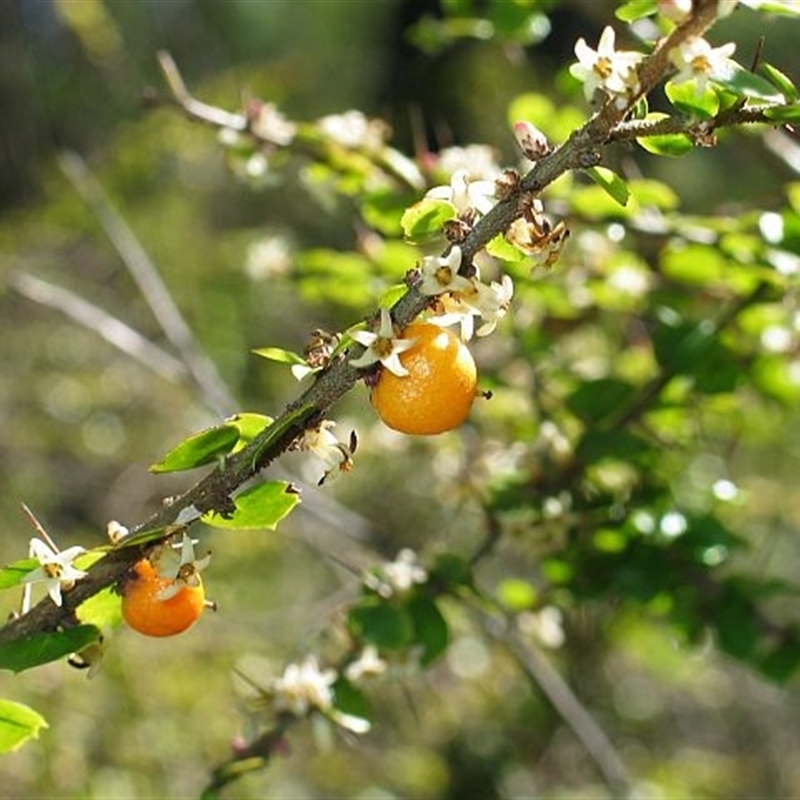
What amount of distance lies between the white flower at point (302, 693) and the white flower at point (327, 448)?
1.50ft

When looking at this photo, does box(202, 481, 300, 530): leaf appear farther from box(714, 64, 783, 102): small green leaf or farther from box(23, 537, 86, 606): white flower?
box(714, 64, 783, 102): small green leaf

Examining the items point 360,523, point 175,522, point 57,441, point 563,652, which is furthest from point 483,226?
point 57,441

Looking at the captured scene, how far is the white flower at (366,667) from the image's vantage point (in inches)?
51.2

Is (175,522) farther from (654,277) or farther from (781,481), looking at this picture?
(781,481)

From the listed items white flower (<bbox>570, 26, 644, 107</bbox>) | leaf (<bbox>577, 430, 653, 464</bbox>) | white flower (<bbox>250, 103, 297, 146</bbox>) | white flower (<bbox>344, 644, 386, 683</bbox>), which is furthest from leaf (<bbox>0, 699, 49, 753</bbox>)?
white flower (<bbox>250, 103, 297, 146</bbox>)

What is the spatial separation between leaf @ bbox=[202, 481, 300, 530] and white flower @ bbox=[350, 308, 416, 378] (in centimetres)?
13

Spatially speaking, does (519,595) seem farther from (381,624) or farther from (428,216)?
(428,216)

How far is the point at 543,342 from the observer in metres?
1.67

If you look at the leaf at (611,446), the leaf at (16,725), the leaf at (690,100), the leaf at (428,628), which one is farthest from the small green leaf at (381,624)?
the leaf at (690,100)

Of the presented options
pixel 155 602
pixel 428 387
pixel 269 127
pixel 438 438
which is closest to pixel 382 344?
pixel 428 387

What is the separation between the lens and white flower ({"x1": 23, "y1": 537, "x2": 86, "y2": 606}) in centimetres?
88

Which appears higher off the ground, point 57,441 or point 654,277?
point 654,277

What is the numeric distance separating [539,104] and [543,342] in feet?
0.97

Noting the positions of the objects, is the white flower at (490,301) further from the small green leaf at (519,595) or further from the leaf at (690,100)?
the small green leaf at (519,595)
